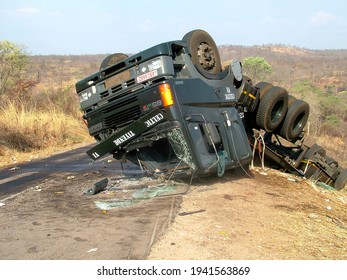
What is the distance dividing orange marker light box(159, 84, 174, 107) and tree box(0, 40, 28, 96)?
1826 cm

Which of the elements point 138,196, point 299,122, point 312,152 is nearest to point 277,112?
point 299,122

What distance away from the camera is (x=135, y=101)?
602 centimetres

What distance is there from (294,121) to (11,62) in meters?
21.0

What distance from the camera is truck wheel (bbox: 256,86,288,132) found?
7.81 metres

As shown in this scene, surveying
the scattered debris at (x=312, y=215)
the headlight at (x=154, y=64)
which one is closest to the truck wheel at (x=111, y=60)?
the headlight at (x=154, y=64)

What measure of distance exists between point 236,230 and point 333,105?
3114cm

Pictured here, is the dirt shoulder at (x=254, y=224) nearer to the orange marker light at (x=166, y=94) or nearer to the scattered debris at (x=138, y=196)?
the scattered debris at (x=138, y=196)

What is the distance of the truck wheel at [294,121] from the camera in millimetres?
8250

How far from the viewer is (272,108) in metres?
7.92

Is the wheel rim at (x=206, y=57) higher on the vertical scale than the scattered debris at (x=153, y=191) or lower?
higher

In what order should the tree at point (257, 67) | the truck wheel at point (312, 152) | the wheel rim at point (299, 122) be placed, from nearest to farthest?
the wheel rim at point (299, 122) < the truck wheel at point (312, 152) < the tree at point (257, 67)

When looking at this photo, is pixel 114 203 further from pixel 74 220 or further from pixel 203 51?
pixel 203 51

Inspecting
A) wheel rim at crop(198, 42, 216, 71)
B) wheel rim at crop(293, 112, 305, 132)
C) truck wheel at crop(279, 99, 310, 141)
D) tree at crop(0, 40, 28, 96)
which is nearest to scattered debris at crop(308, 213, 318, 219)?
wheel rim at crop(198, 42, 216, 71)

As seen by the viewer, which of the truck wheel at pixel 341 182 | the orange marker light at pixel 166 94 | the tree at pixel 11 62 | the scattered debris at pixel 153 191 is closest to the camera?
the orange marker light at pixel 166 94
